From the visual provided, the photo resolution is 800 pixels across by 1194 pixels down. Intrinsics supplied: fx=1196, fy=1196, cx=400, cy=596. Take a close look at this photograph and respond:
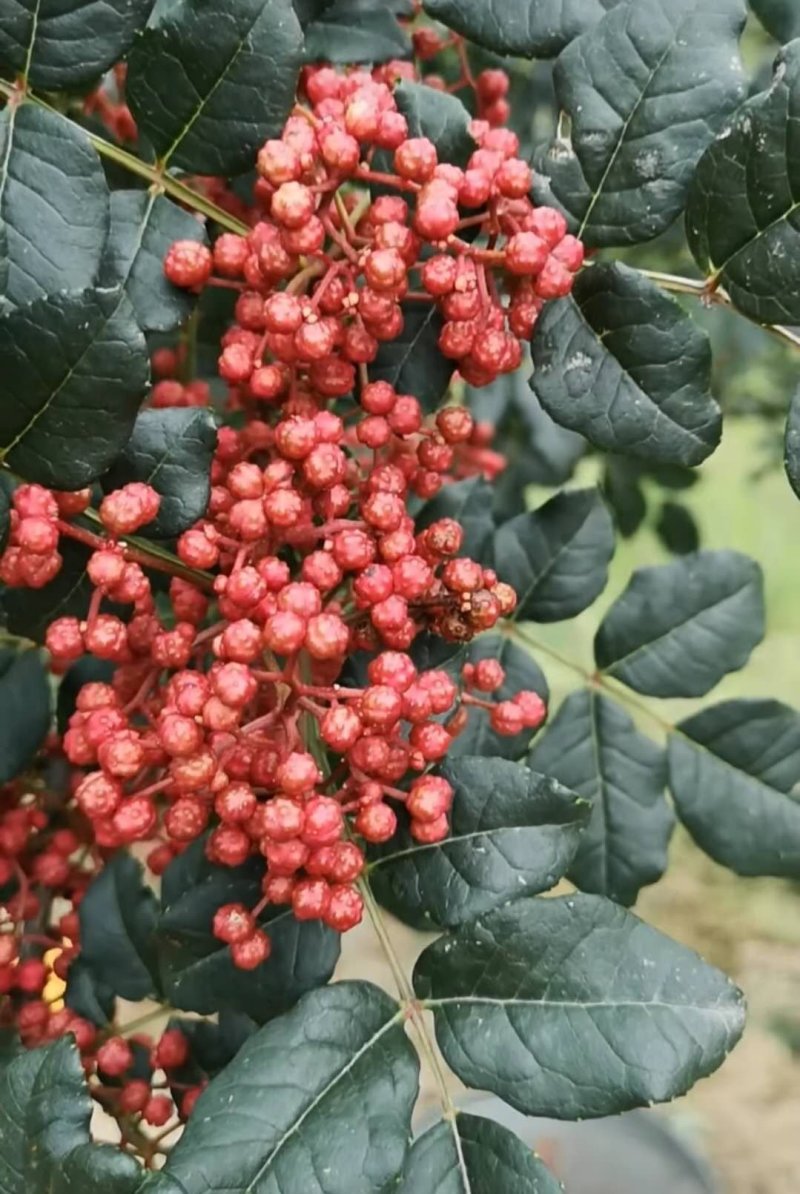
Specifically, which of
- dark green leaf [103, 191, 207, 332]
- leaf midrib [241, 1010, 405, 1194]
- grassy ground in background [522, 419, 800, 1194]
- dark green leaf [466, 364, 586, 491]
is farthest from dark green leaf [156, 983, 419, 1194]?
grassy ground in background [522, 419, 800, 1194]

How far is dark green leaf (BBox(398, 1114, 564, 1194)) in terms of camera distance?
23.7 inches

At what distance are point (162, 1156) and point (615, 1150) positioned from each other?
121 cm

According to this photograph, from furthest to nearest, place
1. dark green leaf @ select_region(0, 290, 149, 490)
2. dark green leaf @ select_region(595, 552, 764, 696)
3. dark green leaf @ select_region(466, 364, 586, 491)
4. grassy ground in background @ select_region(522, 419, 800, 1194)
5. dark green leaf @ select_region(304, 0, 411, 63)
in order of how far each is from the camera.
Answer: grassy ground in background @ select_region(522, 419, 800, 1194), dark green leaf @ select_region(466, 364, 586, 491), dark green leaf @ select_region(595, 552, 764, 696), dark green leaf @ select_region(304, 0, 411, 63), dark green leaf @ select_region(0, 290, 149, 490)

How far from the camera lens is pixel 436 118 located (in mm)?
652

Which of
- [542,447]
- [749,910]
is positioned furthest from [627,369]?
[749,910]

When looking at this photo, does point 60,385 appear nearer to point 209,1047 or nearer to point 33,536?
point 33,536

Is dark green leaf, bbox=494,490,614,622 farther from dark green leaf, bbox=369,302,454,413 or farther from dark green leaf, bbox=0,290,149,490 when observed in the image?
dark green leaf, bbox=0,290,149,490

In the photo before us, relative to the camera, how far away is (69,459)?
1.84 feet

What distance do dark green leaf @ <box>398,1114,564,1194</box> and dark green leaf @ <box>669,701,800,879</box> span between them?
0.36 metres

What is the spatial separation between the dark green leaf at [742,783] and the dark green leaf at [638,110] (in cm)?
43

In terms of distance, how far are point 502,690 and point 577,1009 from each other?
37cm

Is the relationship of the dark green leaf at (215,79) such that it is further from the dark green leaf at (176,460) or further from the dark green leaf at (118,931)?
the dark green leaf at (118,931)

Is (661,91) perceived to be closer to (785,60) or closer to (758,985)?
(785,60)

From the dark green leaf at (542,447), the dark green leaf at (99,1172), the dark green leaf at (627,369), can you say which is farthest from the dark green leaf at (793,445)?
the dark green leaf at (542,447)
